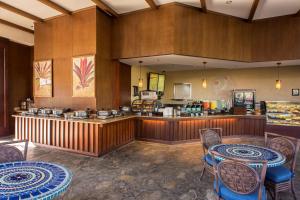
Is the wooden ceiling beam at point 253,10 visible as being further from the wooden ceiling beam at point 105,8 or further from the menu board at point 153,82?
the menu board at point 153,82

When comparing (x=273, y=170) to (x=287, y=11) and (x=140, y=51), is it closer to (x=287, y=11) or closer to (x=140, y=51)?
(x=140, y=51)

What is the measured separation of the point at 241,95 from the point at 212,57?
10.6 feet

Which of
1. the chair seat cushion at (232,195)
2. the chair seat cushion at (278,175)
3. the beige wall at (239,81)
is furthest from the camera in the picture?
the beige wall at (239,81)

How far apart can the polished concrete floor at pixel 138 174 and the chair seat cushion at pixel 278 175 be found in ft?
1.59

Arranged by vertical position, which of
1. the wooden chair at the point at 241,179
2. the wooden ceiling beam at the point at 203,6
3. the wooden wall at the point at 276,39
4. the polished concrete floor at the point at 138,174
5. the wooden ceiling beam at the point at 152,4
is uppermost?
the wooden ceiling beam at the point at 152,4

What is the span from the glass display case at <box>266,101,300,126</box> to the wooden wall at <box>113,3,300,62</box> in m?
1.60

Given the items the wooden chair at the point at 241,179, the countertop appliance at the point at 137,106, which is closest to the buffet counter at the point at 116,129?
the countertop appliance at the point at 137,106

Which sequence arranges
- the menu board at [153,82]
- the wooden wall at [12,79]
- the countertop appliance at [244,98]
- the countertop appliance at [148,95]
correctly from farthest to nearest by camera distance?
1. the menu board at [153,82]
2. the countertop appliance at [148,95]
3. the countertop appliance at [244,98]
4. the wooden wall at [12,79]

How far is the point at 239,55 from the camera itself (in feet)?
20.8

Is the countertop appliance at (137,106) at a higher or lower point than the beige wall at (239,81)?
lower

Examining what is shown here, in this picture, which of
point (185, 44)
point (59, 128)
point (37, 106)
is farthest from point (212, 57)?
point (37, 106)

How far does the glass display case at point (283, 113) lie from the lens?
6.37 meters

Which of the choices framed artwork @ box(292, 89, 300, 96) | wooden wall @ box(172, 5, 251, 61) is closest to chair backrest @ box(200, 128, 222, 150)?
wooden wall @ box(172, 5, 251, 61)

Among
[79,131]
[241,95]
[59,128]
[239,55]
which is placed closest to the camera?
[79,131]
